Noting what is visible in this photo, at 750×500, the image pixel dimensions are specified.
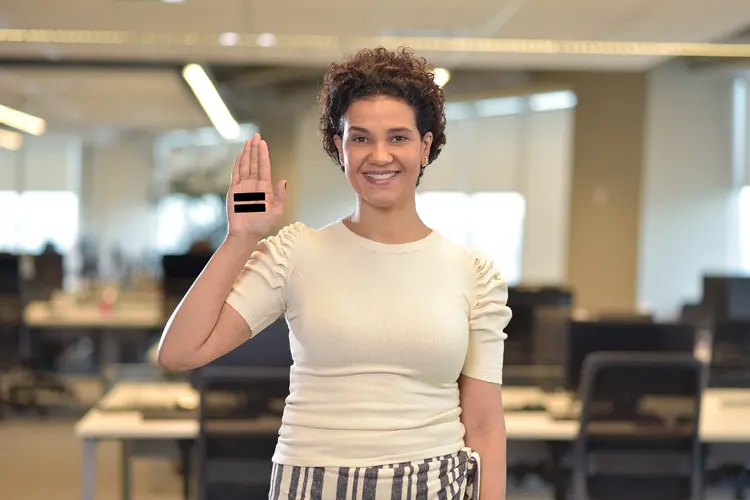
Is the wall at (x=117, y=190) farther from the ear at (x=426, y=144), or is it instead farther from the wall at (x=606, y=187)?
the ear at (x=426, y=144)

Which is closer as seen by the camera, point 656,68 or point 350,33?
Answer: point 350,33

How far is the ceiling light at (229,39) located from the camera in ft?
26.0

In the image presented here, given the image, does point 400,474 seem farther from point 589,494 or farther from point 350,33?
point 350,33

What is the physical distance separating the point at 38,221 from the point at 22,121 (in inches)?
63.5

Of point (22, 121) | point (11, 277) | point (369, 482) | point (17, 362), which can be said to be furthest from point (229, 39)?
point (369, 482)

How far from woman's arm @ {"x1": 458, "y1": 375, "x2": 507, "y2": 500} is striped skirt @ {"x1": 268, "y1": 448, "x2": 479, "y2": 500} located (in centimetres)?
11

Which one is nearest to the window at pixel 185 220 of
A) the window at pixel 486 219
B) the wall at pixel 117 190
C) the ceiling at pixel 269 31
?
the wall at pixel 117 190

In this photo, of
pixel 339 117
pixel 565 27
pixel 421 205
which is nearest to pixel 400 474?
pixel 339 117

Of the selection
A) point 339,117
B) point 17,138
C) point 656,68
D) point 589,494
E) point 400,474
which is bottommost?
point 589,494

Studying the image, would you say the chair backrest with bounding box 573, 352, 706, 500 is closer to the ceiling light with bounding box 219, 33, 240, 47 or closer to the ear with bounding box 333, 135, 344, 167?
the ear with bounding box 333, 135, 344, 167

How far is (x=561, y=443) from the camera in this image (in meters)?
4.62

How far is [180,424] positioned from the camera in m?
4.10

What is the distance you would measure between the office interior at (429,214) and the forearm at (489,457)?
1.78m

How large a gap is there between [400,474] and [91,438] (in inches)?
105
